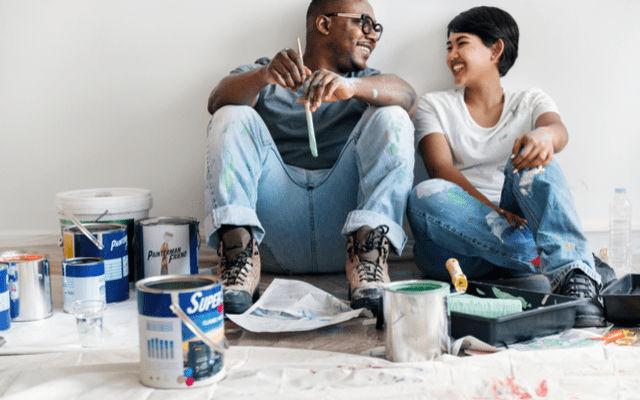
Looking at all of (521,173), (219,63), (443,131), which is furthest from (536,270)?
(219,63)

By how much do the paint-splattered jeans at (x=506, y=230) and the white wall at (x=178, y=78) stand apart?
0.63 metres

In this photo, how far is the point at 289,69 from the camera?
182cm

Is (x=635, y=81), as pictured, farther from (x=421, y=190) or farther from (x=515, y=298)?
(x=515, y=298)

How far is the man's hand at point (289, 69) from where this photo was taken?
5.94 feet

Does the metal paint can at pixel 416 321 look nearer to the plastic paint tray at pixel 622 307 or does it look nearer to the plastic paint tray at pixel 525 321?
the plastic paint tray at pixel 525 321

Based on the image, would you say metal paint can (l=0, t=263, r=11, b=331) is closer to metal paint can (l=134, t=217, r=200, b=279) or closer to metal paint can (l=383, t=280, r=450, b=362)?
metal paint can (l=134, t=217, r=200, b=279)

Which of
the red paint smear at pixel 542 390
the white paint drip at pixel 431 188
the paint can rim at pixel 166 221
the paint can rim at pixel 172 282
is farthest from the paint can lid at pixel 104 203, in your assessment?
the red paint smear at pixel 542 390

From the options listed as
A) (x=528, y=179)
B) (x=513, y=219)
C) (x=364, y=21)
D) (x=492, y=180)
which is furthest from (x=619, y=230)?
(x=364, y=21)

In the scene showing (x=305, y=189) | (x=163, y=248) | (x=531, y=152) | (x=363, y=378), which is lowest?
(x=363, y=378)

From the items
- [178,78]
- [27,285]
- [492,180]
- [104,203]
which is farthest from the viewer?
[178,78]

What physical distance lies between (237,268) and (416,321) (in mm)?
555

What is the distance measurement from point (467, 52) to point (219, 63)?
779 millimetres

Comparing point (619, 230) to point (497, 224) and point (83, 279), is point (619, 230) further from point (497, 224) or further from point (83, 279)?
point (83, 279)

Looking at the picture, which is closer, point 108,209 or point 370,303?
point 370,303
